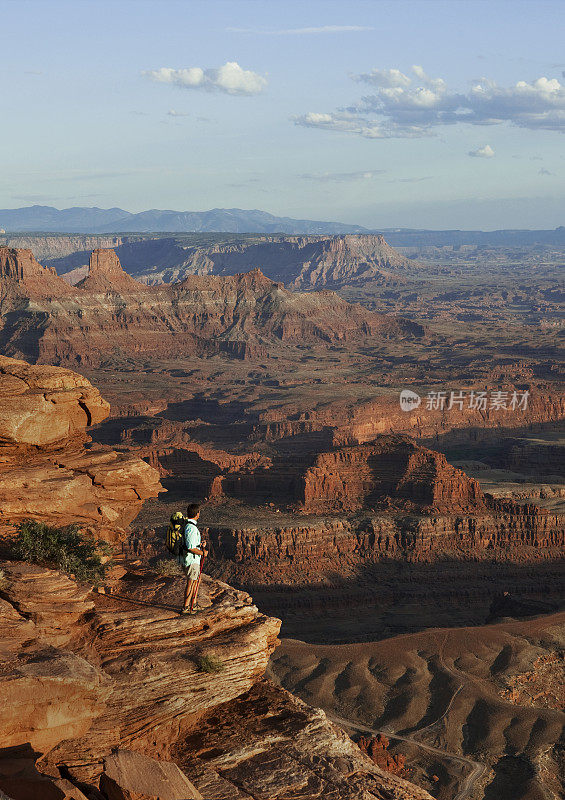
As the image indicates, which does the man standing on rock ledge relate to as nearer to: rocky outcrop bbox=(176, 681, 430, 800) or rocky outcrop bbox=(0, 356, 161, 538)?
rocky outcrop bbox=(176, 681, 430, 800)

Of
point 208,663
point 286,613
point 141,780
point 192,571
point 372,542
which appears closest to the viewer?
point 141,780

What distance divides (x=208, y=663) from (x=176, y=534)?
10.6 feet

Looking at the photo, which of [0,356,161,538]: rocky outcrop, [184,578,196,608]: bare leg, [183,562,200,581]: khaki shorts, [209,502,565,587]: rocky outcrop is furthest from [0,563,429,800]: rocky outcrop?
[209,502,565,587]: rocky outcrop

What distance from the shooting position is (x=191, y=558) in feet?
64.3

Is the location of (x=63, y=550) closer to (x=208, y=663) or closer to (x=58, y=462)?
(x=208, y=663)

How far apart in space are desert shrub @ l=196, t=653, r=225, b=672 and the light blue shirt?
7.13 feet

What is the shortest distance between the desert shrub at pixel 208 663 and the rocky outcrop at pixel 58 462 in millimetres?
8353

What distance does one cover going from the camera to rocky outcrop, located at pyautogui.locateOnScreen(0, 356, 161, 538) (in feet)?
83.1

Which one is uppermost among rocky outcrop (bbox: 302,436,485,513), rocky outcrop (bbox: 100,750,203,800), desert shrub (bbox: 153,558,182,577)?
desert shrub (bbox: 153,558,182,577)

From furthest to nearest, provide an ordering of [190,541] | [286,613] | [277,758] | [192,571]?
[286,613] → [190,541] → [192,571] → [277,758]

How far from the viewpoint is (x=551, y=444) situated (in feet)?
369

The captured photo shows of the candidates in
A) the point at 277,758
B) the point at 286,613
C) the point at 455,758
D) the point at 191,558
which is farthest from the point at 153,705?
the point at 286,613

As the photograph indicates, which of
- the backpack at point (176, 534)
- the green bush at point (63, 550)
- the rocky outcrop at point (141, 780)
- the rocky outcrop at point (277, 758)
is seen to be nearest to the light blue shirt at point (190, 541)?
the backpack at point (176, 534)

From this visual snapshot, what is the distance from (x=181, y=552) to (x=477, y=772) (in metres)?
24.5
